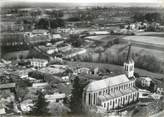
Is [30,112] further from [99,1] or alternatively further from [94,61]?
[99,1]

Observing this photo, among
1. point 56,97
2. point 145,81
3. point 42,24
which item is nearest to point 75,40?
point 42,24

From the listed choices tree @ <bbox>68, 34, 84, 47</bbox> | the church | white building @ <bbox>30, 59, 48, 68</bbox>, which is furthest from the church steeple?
white building @ <bbox>30, 59, 48, 68</bbox>

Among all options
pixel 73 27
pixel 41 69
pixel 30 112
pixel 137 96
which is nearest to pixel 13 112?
pixel 30 112

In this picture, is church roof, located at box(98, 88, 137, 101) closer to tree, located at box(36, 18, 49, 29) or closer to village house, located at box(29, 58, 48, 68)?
village house, located at box(29, 58, 48, 68)

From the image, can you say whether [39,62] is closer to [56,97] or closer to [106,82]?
[56,97]

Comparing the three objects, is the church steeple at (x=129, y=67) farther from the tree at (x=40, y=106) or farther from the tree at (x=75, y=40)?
the tree at (x=40, y=106)

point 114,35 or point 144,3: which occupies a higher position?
point 144,3

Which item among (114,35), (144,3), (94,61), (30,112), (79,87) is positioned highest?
(144,3)

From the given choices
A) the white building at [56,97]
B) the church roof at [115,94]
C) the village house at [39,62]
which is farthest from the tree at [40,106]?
the church roof at [115,94]
